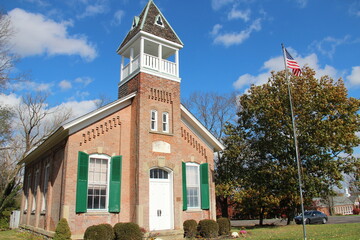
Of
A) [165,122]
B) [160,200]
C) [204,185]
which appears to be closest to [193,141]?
[165,122]

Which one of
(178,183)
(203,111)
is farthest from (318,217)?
(178,183)

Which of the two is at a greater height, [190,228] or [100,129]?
[100,129]

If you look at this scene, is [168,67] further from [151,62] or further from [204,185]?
[204,185]

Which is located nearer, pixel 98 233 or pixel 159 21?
pixel 98 233

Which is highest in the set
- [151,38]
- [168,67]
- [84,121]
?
[151,38]

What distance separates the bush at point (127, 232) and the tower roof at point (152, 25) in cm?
998

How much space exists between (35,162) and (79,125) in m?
8.06

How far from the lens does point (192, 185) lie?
675 inches

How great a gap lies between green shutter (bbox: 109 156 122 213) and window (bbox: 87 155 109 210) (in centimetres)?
27

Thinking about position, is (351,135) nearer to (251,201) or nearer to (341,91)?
(341,91)

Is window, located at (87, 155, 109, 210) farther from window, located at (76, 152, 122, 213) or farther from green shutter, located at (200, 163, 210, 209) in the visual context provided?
green shutter, located at (200, 163, 210, 209)

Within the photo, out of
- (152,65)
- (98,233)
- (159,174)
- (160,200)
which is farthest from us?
(152,65)

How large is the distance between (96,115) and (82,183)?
3.35 metres

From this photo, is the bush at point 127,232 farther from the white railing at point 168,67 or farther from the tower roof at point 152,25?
the tower roof at point 152,25
